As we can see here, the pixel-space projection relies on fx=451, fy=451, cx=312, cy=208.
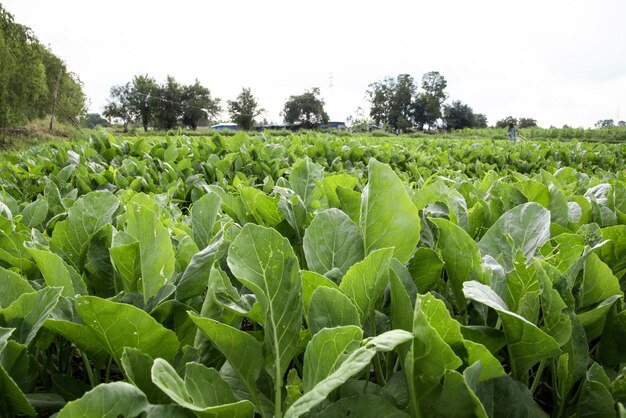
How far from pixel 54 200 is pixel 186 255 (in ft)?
4.16

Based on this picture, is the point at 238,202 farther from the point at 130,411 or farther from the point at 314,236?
the point at 130,411

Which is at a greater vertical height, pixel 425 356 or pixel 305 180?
pixel 305 180

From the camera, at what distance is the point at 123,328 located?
2.24 ft

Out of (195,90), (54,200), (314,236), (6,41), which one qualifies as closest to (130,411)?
(314,236)

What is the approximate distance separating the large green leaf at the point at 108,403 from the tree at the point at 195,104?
2944 inches

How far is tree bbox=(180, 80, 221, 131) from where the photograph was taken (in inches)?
2847

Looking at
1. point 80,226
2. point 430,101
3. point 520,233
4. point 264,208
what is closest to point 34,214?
point 80,226

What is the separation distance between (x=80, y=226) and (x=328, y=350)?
32.2 inches

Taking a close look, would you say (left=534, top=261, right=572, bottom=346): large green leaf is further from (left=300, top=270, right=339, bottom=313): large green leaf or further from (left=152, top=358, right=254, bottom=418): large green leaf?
(left=152, top=358, right=254, bottom=418): large green leaf

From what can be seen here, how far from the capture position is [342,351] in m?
0.60

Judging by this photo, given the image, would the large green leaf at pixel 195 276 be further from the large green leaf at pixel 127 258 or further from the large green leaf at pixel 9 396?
the large green leaf at pixel 9 396

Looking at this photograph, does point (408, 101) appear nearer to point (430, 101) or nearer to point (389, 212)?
point (430, 101)

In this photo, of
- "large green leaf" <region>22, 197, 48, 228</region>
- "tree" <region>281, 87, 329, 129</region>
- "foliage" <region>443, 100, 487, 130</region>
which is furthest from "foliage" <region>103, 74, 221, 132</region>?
"large green leaf" <region>22, 197, 48, 228</region>

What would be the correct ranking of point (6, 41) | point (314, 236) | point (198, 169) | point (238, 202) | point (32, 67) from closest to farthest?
point (314, 236)
point (238, 202)
point (198, 169)
point (6, 41)
point (32, 67)
